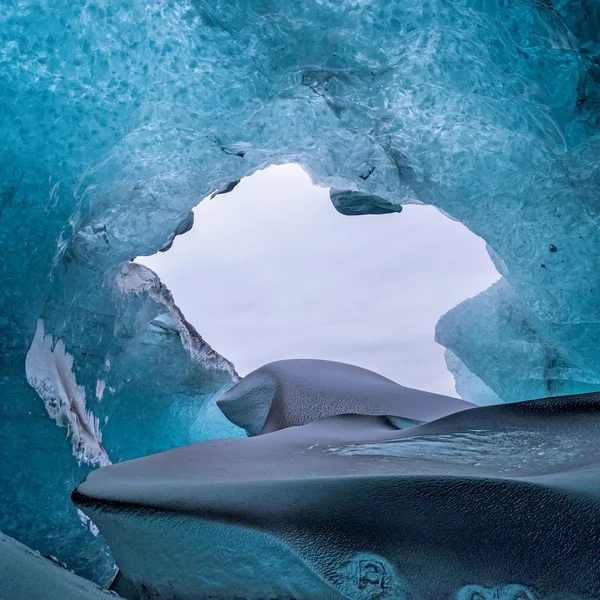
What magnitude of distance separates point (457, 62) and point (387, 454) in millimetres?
1336

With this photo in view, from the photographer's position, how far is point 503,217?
8.00 feet

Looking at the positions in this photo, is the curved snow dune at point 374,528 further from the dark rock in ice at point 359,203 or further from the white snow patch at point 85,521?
the dark rock in ice at point 359,203

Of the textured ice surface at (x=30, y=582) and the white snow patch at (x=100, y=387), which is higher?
the textured ice surface at (x=30, y=582)

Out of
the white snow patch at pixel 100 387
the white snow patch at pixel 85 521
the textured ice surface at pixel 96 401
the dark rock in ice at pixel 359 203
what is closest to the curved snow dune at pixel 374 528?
the textured ice surface at pixel 96 401

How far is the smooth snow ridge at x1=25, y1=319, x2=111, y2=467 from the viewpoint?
1905 mm

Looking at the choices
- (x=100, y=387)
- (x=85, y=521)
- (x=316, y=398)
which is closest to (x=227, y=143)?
(x=316, y=398)

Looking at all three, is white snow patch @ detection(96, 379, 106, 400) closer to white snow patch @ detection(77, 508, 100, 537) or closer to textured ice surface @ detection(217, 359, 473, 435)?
textured ice surface @ detection(217, 359, 473, 435)

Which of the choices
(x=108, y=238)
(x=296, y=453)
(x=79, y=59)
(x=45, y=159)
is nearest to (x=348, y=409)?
(x=296, y=453)

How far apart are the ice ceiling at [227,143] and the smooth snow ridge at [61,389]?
0.4 inches

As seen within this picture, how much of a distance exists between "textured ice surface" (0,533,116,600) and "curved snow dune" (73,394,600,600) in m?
0.14

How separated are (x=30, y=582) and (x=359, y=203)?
8.57 ft

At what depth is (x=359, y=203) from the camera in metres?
3.24

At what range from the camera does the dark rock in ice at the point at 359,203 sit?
3.19 metres

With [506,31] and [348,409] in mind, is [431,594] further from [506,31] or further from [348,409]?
[506,31]
